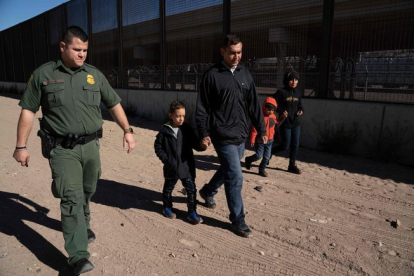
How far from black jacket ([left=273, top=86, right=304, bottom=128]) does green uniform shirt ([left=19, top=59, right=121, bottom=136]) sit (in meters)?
3.51

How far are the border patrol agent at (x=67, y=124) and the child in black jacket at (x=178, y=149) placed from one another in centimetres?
92

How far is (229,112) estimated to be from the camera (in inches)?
127

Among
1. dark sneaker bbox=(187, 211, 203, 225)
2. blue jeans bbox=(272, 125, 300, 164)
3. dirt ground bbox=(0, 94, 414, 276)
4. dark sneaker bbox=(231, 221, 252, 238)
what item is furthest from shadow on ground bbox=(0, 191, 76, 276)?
blue jeans bbox=(272, 125, 300, 164)

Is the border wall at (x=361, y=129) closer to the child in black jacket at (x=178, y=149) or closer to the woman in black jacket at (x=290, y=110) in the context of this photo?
the woman in black jacket at (x=290, y=110)

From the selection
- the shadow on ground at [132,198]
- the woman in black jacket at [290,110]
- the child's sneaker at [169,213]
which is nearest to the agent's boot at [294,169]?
the woman in black jacket at [290,110]

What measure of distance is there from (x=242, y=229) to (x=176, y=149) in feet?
3.64

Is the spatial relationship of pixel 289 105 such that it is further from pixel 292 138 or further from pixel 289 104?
pixel 292 138

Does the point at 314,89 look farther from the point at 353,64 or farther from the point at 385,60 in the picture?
the point at 385,60

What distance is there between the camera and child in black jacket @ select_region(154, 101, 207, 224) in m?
3.51

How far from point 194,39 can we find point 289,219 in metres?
9.46

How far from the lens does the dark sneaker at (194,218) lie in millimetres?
3602

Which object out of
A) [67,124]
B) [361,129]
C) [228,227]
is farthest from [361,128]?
[67,124]

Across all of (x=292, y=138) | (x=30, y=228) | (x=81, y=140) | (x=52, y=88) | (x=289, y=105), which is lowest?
(x=30, y=228)

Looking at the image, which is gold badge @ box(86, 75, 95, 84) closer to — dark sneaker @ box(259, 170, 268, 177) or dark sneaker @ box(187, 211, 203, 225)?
dark sneaker @ box(187, 211, 203, 225)
